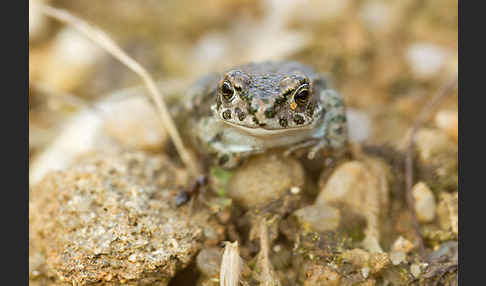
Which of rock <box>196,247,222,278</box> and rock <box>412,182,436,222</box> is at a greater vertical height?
rock <box>412,182,436,222</box>

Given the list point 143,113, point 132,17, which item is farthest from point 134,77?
point 143,113

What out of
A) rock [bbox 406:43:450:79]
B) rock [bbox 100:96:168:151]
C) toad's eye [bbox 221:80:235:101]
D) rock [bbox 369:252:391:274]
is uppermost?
rock [bbox 406:43:450:79]

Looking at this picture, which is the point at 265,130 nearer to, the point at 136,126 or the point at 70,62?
the point at 136,126

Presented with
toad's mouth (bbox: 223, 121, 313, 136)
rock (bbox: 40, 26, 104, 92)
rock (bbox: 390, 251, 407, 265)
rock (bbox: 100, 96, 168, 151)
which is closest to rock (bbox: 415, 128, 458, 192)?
rock (bbox: 390, 251, 407, 265)

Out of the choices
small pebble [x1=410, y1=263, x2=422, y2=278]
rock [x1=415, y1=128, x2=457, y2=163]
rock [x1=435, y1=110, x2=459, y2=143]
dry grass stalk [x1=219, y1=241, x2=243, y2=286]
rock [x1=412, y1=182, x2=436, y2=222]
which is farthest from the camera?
rock [x1=435, y1=110, x2=459, y2=143]

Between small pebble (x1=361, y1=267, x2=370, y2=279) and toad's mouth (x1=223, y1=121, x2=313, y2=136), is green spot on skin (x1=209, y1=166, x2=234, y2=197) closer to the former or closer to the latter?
toad's mouth (x1=223, y1=121, x2=313, y2=136)

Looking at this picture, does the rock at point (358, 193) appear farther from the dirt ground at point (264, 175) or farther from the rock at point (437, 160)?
the rock at point (437, 160)

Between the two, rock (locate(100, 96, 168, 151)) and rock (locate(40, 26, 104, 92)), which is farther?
rock (locate(40, 26, 104, 92))

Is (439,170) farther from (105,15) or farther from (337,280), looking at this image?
(105,15)
